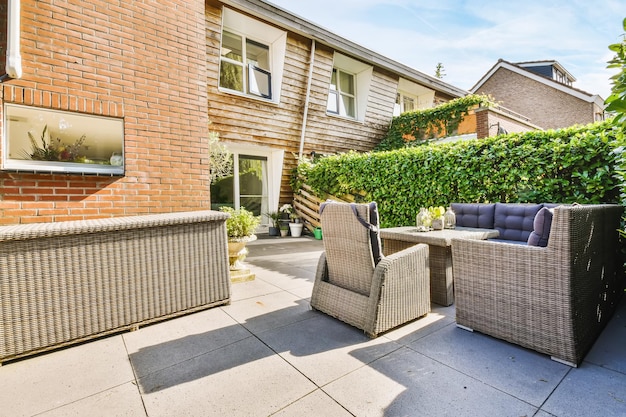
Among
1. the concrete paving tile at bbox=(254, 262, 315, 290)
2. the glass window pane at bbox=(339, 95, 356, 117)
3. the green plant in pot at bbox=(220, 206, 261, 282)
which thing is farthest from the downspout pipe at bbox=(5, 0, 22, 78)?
the glass window pane at bbox=(339, 95, 356, 117)

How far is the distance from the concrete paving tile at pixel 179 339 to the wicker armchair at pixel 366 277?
85cm

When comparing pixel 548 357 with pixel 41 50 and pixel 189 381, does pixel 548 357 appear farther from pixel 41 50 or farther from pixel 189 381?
pixel 41 50

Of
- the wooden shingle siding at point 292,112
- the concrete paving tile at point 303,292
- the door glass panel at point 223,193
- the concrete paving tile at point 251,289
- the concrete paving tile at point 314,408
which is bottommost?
the concrete paving tile at point 314,408

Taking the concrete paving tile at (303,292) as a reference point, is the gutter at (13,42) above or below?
above

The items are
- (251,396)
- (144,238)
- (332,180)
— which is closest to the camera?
(251,396)

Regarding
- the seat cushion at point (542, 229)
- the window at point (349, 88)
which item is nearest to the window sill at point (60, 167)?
the seat cushion at point (542, 229)

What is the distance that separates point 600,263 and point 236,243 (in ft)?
11.6

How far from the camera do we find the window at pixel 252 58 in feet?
22.8

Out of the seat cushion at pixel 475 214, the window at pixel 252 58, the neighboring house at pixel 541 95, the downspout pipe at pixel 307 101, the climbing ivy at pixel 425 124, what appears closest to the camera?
the seat cushion at pixel 475 214

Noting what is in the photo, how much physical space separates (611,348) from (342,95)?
8.67m

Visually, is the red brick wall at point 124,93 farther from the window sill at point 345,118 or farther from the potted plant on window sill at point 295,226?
the window sill at point 345,118

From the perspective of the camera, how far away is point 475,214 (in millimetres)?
4199

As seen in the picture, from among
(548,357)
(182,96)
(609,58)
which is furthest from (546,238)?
(182,96)

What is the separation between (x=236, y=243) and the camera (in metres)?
3.71
